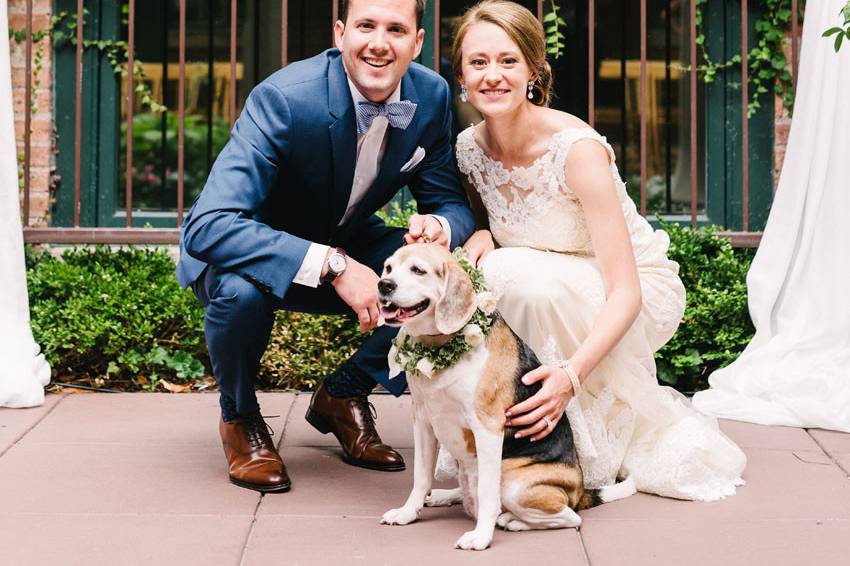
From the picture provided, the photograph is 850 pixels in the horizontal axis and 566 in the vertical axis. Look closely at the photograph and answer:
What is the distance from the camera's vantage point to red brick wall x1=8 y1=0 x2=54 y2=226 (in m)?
5.64

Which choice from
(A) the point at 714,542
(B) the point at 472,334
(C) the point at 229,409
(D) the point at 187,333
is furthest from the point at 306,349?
(A) the point at 714,542

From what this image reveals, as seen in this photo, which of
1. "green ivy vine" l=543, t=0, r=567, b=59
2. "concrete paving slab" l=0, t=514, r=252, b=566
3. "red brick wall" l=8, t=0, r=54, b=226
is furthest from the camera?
"red brick wall" l=8, t=0, r=54, b=226

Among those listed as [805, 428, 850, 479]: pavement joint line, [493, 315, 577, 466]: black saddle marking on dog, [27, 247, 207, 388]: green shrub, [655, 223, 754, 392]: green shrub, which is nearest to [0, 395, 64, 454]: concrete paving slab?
[27, 247, 207, 388]: green shrub

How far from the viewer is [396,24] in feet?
11.2

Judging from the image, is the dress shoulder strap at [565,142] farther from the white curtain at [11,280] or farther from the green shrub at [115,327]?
the white curtain at [11,280]

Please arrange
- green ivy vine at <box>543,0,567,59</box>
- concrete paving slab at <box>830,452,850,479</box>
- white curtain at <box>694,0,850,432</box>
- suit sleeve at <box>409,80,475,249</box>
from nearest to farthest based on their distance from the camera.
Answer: concrete paving slab at <box>830,452,850,479</box>, suit sleeve at <box>409,80,475,249</box>, white curtain at <box>694,0,850,432</box>, green ivy vine at <box>543,0,567,59</box>

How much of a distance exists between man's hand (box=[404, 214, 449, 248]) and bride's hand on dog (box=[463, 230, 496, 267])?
25 cm

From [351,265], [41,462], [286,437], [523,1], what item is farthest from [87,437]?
[523,1]

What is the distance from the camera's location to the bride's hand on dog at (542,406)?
117 inches

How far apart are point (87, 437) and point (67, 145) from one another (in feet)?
7.34

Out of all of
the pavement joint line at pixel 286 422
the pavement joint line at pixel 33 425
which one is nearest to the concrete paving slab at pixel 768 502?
the pavement joint line at pixel 286 422

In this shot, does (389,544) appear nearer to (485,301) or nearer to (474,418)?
(474,418)

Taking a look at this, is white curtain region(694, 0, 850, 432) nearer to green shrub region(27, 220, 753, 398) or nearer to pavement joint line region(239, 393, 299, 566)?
green shrub region(27, 220, 753, 398)

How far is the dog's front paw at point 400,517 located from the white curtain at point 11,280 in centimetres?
213
